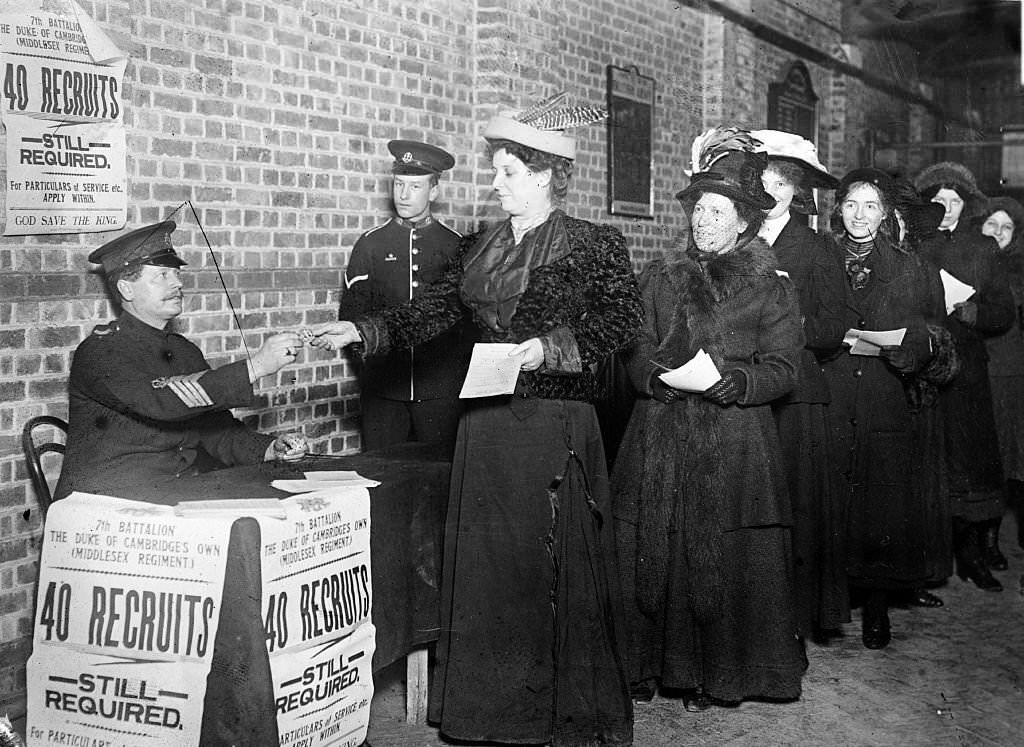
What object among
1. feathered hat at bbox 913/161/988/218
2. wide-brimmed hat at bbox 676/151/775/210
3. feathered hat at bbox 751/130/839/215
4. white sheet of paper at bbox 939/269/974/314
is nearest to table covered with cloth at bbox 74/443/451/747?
wide-brimmed hat at bbox 676/151/775/210

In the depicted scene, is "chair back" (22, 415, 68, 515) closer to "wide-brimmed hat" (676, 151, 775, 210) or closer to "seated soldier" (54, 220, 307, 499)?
"seated soldier" (54, 220, 307, 499)

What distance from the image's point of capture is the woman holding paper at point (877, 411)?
5391 mm

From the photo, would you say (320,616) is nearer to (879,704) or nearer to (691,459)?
(691,459)

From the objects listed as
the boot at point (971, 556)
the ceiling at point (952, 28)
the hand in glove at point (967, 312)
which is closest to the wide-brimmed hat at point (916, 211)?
the hand in glove at point (967, 312)

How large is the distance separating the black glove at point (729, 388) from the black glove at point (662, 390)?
15 cm

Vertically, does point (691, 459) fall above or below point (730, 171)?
below

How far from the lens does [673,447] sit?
4.38 meters

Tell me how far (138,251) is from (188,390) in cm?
52

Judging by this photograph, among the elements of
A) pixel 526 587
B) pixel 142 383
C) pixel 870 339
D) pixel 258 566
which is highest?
pixel 870 339

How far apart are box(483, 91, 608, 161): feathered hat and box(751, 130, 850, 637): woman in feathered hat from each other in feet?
4.57

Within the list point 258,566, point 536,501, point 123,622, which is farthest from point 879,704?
point 123,622

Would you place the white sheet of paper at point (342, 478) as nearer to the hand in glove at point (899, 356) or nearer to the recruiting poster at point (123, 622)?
the recruiting poster at point (123, 622)

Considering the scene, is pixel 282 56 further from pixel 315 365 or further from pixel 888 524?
pixel 888 524

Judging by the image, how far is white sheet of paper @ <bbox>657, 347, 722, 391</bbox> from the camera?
4199 mm
